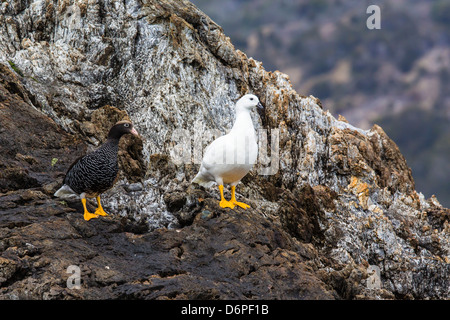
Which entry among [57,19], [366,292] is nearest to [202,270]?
[366,292]

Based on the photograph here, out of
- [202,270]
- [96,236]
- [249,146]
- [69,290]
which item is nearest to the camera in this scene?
[69,290]

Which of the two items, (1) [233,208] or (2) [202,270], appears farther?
(1) [233,208]

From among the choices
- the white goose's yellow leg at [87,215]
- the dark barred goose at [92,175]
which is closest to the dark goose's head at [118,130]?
the dark barred goose at [92,175]

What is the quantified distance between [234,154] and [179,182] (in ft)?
13.6

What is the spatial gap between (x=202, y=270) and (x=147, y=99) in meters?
10.9

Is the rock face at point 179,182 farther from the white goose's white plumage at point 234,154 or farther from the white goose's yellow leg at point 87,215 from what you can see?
the white goose's white plumage at point 234,154

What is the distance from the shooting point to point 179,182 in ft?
58.5

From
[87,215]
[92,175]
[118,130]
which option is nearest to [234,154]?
[118,130]

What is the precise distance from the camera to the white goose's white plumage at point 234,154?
14.3 meters

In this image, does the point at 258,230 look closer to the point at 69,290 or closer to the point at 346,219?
the point at 69,290

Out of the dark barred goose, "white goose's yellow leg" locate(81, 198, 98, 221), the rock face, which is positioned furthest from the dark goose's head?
the rock face

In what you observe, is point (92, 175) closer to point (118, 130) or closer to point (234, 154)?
point (118, 130)

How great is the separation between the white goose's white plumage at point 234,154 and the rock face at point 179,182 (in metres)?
0.94

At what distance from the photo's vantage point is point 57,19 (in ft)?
77.5
